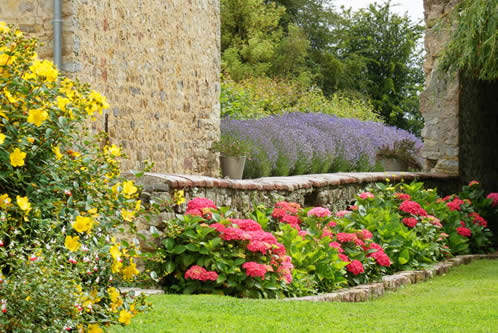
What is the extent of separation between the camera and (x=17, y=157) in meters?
3.30

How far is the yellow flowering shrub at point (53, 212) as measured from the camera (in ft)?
10.3

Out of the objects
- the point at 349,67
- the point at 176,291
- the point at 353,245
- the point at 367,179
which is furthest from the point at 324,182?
the point at 349,67

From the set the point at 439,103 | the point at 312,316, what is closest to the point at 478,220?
the point at 439,103

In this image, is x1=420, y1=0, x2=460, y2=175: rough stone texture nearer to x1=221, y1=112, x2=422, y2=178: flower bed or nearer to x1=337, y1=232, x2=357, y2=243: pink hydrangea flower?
x1=221, y1=112, x2=422, y2=178: flower bed

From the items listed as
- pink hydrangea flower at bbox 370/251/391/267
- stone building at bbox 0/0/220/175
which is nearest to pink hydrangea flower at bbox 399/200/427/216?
pink hydrangea flower at bbox 370/251/391/267

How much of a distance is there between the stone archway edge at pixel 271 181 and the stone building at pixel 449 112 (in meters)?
0.35

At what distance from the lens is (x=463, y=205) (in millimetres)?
10000

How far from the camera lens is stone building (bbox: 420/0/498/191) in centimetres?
1134

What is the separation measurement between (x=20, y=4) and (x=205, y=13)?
3409mm

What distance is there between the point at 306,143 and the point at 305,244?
16.6 feet

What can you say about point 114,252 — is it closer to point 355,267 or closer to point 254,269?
point 254,269

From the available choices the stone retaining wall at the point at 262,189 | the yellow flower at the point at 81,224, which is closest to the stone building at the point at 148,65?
the stone retaining wall at the point at 262,189

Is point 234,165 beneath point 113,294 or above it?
above

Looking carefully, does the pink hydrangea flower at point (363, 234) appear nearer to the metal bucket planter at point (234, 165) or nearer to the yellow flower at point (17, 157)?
the metal bucket planter at point (234, 165)
